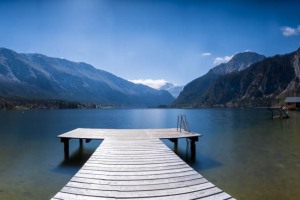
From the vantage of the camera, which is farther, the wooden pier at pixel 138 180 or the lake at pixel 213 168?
the lake at pixel 213 168

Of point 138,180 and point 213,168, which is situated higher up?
point 138,180

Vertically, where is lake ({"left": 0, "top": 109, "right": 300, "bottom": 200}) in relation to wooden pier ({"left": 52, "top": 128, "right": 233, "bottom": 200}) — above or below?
below

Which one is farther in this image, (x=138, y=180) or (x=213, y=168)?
(x=213, y=168)

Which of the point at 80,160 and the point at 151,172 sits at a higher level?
the point at 151,172

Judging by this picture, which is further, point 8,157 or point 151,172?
point 8,157

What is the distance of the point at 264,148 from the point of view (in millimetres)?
28016

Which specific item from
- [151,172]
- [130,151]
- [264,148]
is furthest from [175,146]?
[151,172]

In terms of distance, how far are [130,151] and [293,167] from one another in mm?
12450

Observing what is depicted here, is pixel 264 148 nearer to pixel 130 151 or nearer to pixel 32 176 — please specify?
pixel 130 151

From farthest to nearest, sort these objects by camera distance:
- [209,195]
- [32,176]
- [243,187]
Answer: [32,176] → [243,187] → [209,195]

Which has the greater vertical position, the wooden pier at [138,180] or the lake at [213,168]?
the wooden pier at [138,180]

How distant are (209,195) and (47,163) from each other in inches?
696

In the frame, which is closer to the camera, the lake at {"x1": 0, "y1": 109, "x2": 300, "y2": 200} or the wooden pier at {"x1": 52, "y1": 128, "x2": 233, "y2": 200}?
the wooden pier at {"x1": 52, "y1": 128, "x2": 233, "y2": 200}

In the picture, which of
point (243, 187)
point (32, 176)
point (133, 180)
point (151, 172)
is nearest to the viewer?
point (133, 180)
